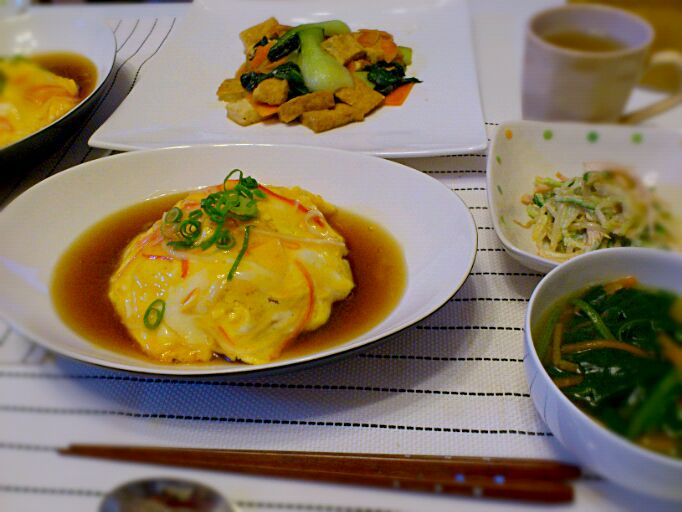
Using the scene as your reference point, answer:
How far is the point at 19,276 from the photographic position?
1.20 m

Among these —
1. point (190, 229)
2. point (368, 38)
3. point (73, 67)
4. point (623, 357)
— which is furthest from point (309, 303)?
point (73, 67)

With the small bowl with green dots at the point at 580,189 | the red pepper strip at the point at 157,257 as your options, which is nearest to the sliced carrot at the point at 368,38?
the small bowl with green dots at the point at 580,189

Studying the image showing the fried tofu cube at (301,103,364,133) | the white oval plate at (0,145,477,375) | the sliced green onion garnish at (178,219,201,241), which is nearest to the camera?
the white oval plate at (0,145,477,375)

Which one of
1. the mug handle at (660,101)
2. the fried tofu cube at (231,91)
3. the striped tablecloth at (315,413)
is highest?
the mug handle at (660,101)

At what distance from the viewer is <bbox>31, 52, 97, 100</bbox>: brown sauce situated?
6.00 feet

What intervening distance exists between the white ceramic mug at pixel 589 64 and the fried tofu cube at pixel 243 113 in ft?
3.39

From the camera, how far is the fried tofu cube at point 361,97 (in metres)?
1.72

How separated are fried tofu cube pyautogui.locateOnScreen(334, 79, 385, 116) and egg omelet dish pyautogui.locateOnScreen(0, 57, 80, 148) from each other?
846mm

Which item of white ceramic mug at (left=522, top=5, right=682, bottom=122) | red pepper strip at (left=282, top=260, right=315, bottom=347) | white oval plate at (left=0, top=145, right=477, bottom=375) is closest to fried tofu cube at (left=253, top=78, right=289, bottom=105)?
white oval plate at (left=0, top=145, right=477, bottom=375)

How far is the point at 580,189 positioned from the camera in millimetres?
1202

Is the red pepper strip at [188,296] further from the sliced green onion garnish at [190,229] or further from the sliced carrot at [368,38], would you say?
the sliced carrot at [368,38]

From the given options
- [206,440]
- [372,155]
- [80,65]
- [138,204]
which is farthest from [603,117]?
[80,65]

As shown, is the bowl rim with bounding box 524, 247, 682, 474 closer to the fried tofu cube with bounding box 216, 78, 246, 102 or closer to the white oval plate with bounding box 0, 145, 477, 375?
the white oval plate with bounding box 0, 145, 477, 375

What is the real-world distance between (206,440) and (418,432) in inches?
15.4
